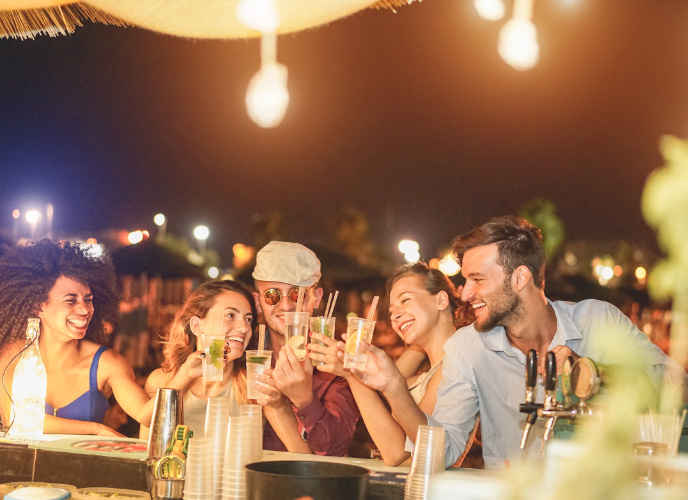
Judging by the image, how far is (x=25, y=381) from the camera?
2670 mm

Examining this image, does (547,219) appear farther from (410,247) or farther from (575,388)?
(575,388)

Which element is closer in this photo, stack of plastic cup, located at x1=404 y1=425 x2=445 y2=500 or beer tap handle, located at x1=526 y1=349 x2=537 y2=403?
stack of plastic cup, located at x1=404 y1=425 x2=445 y2=500

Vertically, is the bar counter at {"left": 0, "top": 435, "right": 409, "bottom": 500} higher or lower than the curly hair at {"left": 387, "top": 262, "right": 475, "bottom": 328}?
lower

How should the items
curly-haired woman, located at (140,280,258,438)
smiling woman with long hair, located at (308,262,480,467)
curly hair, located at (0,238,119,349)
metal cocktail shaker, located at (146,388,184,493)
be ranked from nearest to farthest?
metal cocktail shaker, located at (146,388,184,493) < curly-haired woman, located at (140,280,258,438) < smiling woman with long hair, located at (308,262,480,467) < curly hair, located at (0,238,119,349)

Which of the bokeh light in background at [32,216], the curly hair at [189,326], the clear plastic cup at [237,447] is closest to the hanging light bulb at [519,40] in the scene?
the curly hair at [189,326]

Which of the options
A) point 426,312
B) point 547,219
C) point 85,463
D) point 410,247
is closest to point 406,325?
point 426,312

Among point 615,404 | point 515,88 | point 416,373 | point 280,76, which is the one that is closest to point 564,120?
point 515,88

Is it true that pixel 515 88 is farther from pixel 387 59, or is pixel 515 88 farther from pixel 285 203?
pixel 285 203

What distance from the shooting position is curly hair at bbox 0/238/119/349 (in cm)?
381

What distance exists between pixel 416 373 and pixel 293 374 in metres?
1.55

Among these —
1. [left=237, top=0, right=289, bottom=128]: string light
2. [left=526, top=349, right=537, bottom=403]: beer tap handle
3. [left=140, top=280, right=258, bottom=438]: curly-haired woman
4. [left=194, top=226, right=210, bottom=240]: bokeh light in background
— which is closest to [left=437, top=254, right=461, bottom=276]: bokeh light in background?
[left=237, top=0, right=289, bottom=128]: string light

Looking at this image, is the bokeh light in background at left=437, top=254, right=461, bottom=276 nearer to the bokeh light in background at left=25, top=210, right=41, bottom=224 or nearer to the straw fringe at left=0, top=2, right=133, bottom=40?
the bokeh light in background at left=25, top=210, right=41, bottom=224

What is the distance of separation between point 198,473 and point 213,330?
4.72 ft

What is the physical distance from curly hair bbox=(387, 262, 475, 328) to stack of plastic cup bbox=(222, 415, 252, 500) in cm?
184
